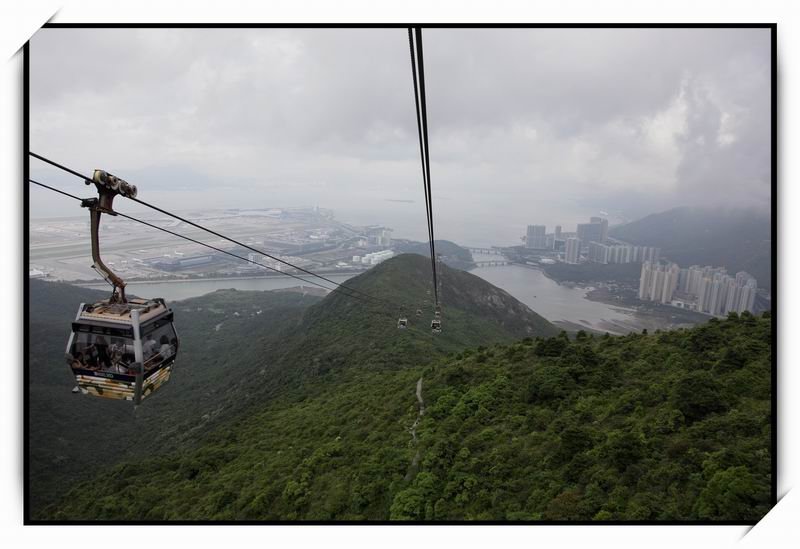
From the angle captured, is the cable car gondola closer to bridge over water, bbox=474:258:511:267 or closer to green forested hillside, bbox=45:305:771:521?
green forested hillside, bbox=45:305:771:521

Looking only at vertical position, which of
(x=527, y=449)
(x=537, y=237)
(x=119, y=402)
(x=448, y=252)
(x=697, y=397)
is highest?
(x=537, y=237)

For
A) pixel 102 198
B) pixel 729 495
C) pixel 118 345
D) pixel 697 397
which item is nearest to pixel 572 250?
pixel 697 397

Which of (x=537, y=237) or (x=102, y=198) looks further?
(x=537, y=237)

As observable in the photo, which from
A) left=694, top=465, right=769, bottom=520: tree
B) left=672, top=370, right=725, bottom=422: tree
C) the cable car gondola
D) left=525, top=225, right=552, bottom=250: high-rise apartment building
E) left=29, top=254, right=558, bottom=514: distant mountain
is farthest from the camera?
left=525, top=225, right=552, bottom=250: high-rise apartment building

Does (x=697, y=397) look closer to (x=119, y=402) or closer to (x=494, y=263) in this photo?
(x=119, y=402)

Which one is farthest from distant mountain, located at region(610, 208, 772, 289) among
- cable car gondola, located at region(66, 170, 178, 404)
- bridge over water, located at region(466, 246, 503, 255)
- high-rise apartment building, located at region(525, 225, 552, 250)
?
cable car gondola, located at region(66, 170, 178, 404)
